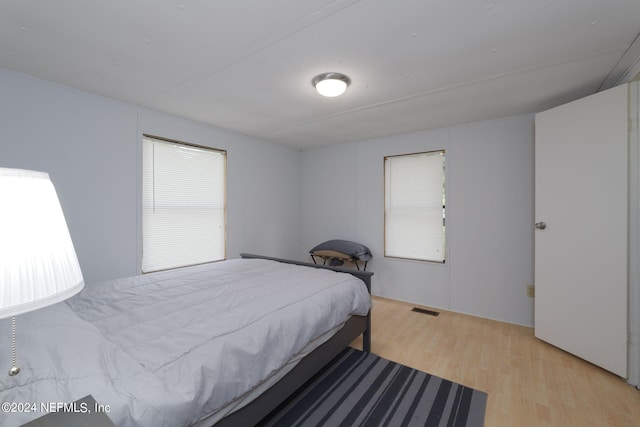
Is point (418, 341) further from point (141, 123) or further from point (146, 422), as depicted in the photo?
point (141, 123)

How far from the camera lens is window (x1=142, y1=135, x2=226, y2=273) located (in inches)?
118

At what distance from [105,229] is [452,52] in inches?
133

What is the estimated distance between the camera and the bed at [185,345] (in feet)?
3.09

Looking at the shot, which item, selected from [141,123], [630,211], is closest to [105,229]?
[141,123]

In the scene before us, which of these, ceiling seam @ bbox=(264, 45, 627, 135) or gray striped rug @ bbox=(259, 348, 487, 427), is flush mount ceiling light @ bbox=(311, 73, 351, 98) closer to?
ceiling seam @ bbox=(264, 45, 627, 135)

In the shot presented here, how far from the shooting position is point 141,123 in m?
2.87

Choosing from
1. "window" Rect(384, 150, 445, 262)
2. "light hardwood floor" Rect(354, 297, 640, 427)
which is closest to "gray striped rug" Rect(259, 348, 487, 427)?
"light hardwood floor" Rect(354, 297, 640, 427)

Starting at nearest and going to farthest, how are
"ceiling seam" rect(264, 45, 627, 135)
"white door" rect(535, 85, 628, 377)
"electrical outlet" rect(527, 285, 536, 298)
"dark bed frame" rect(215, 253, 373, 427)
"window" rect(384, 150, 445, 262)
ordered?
1. "dark bed frame" rect(215, 253, 373, 427)
2. "ceiling seam" rect(264, 45, 627, 135)
3. "white door" rect(535, 85, 628, 377)
4. "electrical outlet" rect(527, 285, 536, 298)
5. "window" rect(384, 150, 445, 262)

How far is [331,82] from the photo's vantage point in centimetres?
216

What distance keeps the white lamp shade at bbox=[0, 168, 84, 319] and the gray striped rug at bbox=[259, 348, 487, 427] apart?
156 centimetres

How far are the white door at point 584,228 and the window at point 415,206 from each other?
1.12 m

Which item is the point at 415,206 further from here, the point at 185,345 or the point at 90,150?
the point at 90,150

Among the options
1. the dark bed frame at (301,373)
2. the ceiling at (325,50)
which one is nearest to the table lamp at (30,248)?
the dark bed frame at (301,373)

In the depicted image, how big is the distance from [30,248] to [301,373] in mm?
1575
